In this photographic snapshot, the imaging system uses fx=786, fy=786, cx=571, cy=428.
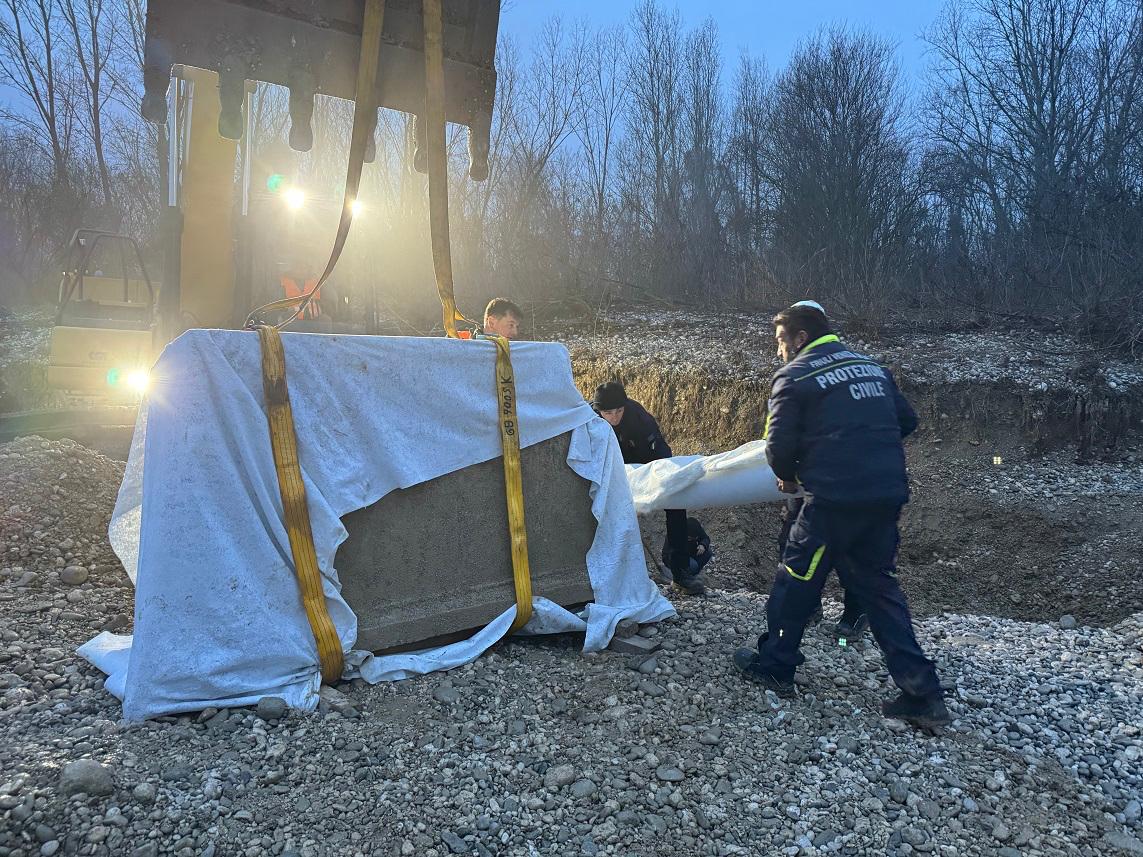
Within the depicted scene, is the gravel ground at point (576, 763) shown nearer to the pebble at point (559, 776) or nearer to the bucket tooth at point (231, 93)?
the pebble at point (559, 776)

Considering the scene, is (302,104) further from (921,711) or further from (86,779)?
(921,711)

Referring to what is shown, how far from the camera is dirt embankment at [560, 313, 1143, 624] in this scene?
21.8ft

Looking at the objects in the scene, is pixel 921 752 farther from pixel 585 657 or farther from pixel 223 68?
pixel 223 68

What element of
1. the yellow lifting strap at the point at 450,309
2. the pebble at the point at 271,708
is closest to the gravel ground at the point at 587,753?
the pebble at the point at 271,708

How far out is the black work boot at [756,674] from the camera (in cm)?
374

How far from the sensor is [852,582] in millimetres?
3689

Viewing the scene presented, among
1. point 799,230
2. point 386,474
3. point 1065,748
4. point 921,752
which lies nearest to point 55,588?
point 386,474

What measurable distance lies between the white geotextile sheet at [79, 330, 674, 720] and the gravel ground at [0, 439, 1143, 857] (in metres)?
0.16

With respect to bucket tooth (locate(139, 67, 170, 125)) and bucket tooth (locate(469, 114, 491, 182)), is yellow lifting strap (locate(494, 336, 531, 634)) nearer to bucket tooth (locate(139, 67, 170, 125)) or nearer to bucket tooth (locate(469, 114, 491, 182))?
bucket tooth (locate(469, 114, 491, 182))

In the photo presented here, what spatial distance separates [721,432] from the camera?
980 cm

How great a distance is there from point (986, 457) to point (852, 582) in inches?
227

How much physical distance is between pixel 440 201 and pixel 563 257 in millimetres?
13597

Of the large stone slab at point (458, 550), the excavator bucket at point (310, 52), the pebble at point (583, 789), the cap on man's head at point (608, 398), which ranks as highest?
the excavator bucket at point (310, 52)

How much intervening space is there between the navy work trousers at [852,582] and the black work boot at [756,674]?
3 centimetres
